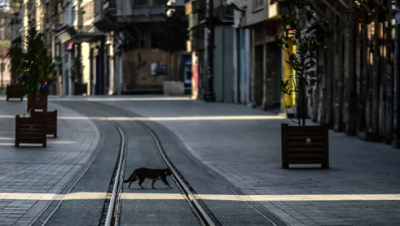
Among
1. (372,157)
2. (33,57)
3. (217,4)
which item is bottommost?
(372,157)

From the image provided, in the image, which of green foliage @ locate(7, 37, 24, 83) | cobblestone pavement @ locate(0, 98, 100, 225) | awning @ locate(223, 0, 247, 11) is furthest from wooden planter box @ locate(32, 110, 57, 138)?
awning @ locate(223, 0, 247, 11)

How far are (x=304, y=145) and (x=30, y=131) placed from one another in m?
8.28

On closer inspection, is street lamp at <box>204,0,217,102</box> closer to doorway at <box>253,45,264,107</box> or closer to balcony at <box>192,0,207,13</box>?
balcony at <box>192,0,207,13</box>

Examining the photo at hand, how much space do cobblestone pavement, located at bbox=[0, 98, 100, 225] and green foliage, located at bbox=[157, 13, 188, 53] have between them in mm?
31060

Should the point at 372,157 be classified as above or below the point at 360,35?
below

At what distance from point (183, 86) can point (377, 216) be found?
52990mm

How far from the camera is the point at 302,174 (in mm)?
16688

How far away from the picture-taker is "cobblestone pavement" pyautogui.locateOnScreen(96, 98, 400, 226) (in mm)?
11258

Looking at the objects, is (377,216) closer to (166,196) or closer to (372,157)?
(166,196)

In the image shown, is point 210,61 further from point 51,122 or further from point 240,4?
point 51,122

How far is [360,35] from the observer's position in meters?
27.1

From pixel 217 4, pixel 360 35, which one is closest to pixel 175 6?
pixel 217 4

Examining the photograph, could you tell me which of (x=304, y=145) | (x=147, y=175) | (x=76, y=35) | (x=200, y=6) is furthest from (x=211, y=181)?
(x=76, y=35)

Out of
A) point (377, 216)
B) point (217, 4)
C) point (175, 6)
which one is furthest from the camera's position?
point (175, 6)
